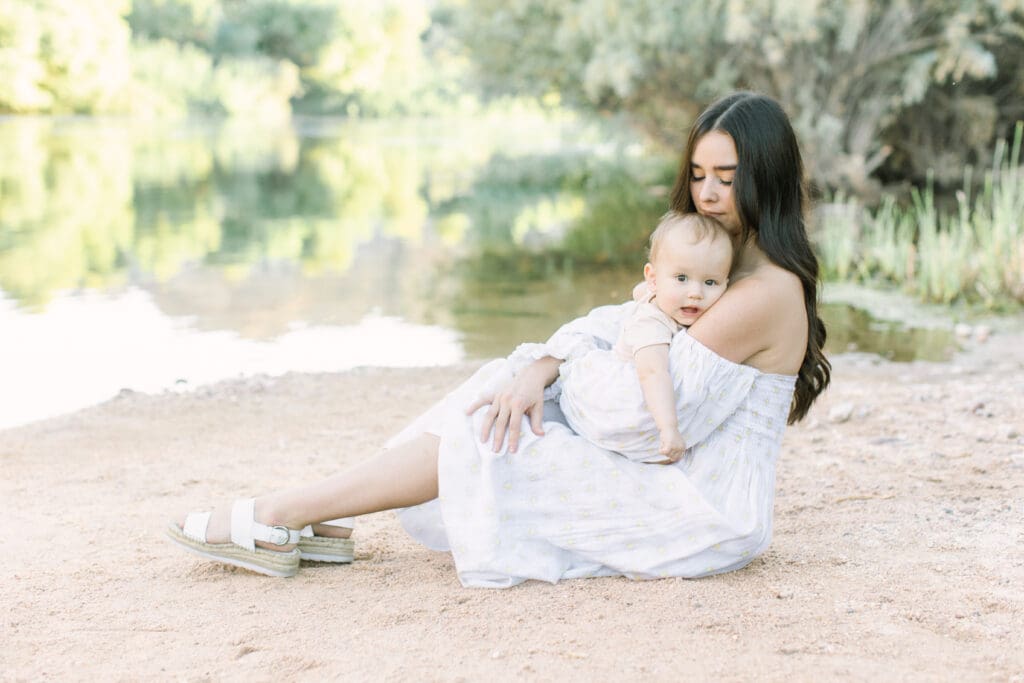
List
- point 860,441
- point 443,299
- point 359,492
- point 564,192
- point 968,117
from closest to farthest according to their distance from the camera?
point 359,492
point 860,441
point 443,299
point 968,117
point 564,192

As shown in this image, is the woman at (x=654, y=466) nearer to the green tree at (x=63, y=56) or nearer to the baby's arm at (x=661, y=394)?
the baby's arm at (x=661, y=394)

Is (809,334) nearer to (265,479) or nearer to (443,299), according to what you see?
(265,479)

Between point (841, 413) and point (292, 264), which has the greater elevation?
point (841, 413)

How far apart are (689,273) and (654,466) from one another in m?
0.52

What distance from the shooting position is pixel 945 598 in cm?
274

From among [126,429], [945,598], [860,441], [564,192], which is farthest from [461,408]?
[564,192]

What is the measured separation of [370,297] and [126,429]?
4.53 metres

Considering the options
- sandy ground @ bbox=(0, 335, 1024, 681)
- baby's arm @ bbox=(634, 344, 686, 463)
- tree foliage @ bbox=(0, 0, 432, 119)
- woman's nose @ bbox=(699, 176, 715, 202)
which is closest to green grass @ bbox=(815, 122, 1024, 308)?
sandy ground @ bbox=(0, 335, 1024, 681)

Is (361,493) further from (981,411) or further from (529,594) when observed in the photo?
(981,411)

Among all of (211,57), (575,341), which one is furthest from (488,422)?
(211,57)

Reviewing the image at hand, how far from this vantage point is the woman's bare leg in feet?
9.61

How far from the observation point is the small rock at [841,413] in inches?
197

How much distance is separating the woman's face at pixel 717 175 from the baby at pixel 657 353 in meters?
0.09

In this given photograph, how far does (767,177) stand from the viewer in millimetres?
2885
